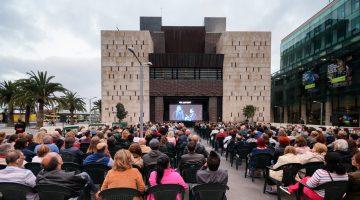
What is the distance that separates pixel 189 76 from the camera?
54.7m

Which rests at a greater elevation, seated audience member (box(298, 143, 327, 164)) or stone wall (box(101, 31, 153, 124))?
stone wall (box(101, 31, 153, 124))

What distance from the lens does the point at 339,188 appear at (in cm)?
511

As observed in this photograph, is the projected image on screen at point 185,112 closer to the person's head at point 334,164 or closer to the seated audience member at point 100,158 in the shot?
the seated audience member at point 100,158

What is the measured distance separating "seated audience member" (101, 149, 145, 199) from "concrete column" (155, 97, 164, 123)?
161 ft

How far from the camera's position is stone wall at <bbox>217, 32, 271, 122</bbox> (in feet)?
182

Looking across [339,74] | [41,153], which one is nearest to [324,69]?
[339,74]

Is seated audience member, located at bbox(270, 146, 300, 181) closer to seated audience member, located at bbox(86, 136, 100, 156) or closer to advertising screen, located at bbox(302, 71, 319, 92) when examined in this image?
seated audience member, located at bbox(86, 136, 100, 156)

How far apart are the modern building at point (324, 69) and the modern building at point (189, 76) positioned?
8.11 m

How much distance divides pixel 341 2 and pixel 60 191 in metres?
51.4

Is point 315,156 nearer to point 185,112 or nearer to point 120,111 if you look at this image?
point 185,112

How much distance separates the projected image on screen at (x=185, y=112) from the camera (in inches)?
1957

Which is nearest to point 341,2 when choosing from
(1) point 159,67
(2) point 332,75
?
(2) point 332,75

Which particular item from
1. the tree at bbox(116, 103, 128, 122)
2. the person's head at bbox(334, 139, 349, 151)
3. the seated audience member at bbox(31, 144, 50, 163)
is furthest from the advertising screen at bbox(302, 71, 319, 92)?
the seated audience member at bbox(31, 144, 50, 163)

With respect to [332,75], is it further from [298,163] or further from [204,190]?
[204,190]
